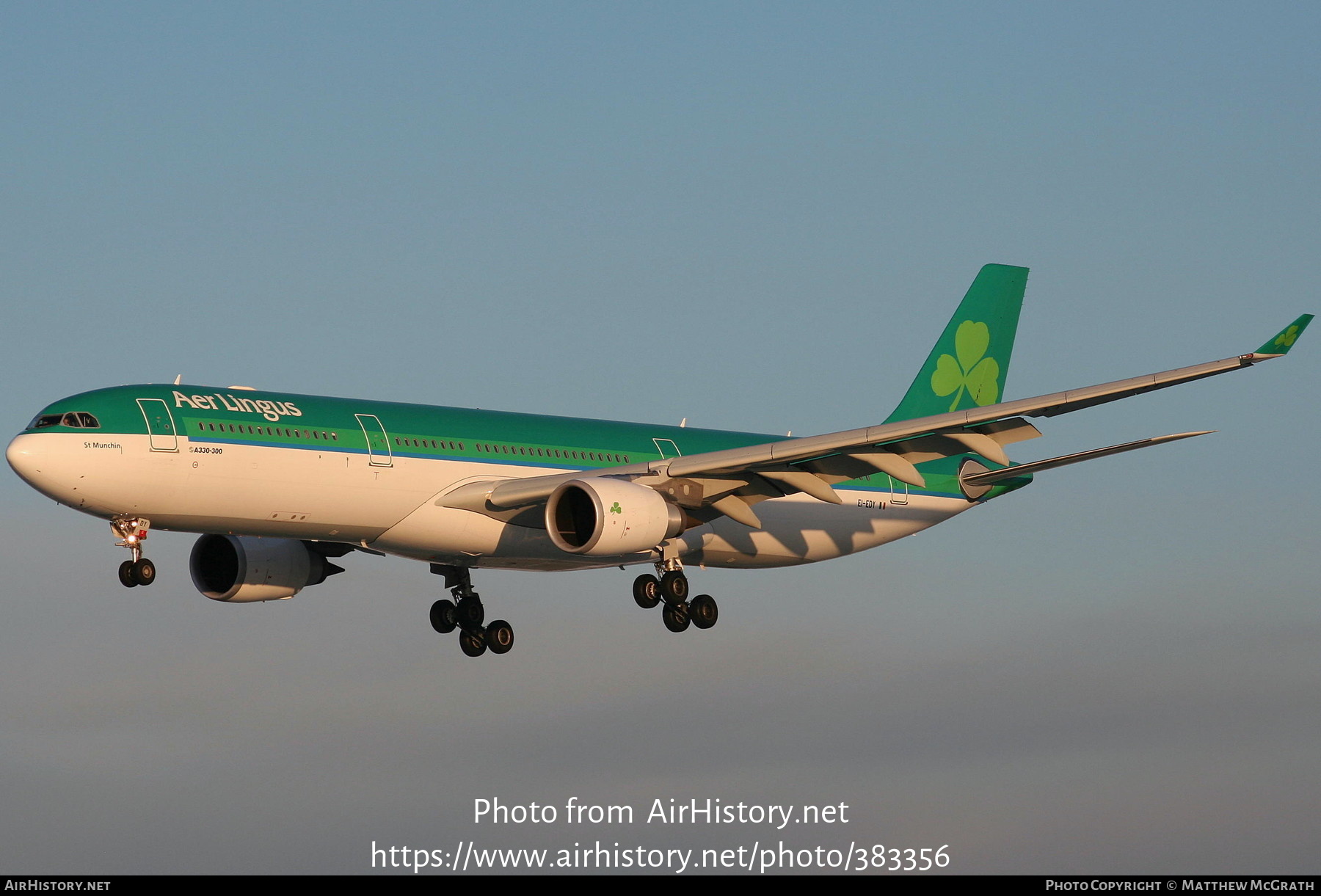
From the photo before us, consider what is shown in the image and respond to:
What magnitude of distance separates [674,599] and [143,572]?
39.4ft

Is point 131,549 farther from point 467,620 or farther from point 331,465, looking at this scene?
point 467,620

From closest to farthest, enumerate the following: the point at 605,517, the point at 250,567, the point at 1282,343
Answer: the point at 1282,343 → the point at 605,517 → the point at 250,567

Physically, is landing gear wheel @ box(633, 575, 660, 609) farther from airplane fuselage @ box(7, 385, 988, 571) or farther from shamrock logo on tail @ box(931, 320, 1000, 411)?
shamrock logo on tail @ box(931, 320, 1000, 411)

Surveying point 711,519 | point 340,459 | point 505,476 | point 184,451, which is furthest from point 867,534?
point 184,451

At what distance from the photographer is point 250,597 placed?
4362 cm

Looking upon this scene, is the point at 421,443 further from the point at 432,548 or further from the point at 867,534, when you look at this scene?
the point at 867,534

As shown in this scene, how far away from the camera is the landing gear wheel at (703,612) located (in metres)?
42.0

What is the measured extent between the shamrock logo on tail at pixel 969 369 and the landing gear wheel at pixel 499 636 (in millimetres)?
13961

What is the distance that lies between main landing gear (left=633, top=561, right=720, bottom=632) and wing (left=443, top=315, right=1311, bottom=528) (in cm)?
146

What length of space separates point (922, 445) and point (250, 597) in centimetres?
1674

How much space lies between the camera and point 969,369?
50938 millimetres

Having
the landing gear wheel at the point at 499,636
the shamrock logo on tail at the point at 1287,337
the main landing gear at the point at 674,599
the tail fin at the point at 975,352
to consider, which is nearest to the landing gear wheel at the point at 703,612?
the main landing gear at the point at 674,599

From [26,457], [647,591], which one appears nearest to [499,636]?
[647,591]

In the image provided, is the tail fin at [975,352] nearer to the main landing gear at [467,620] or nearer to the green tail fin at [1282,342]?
the main landing gear at [467,620]
